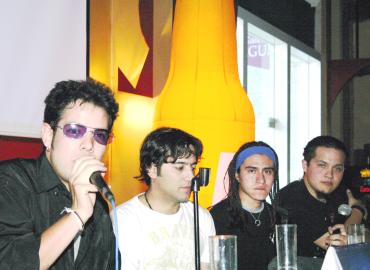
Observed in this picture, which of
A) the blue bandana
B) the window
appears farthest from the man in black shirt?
the window

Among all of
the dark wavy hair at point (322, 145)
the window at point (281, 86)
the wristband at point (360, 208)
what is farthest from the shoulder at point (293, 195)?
the window at point (281, 86)

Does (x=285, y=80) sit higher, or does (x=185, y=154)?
(x=285, y=80)

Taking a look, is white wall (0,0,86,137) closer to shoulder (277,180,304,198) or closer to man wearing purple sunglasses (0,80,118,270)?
man wearing purple sunglasses (0,80,118,270)

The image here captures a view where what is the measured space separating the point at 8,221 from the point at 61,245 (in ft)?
0.60

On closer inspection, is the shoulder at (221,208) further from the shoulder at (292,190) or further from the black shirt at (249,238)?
the shoulder at (292,190)

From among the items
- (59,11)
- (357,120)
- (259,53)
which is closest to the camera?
(59,11)

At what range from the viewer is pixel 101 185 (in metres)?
1.53

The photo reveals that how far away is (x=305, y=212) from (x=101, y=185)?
239 centimetres

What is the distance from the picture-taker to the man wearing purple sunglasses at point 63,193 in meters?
1.53

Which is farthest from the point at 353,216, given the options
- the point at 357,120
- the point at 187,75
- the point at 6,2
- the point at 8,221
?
the point at 357,120

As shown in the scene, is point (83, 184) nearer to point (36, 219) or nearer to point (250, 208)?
point (36, 219)

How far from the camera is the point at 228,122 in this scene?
140 inches

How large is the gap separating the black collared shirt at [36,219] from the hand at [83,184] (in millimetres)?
139

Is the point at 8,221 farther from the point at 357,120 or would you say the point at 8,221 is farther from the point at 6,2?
the point at 357,120
